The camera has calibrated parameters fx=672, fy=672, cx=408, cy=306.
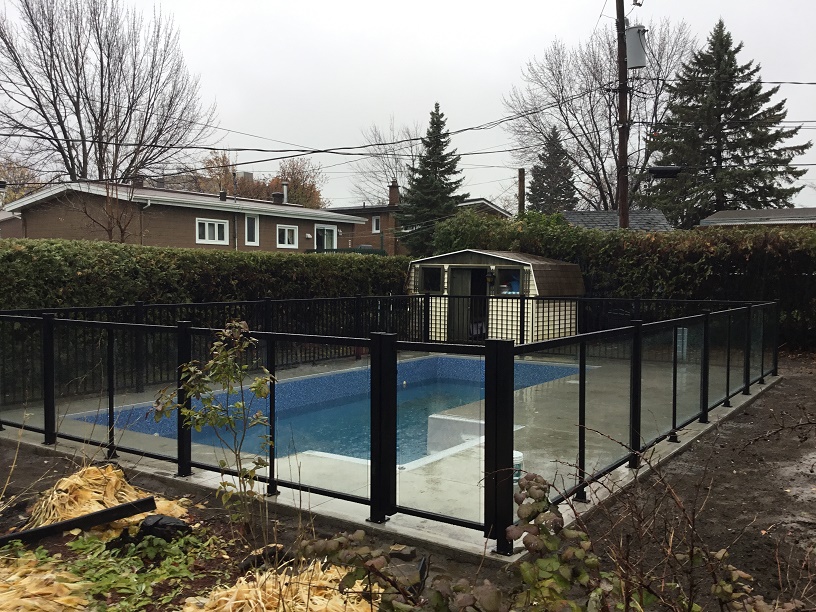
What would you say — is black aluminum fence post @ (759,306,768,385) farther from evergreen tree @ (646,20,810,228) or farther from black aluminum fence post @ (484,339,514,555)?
evergreen tree @ (646,20,810,228)

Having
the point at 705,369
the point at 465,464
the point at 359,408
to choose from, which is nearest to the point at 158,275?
the point at 359,408

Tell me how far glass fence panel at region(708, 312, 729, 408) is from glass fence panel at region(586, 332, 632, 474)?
8.59ft

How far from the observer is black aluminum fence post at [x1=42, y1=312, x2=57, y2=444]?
6176 millimetres

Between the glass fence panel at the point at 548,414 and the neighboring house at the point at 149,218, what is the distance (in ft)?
57.9

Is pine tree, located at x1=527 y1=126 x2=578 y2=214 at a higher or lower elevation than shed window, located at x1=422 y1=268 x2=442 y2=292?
higher

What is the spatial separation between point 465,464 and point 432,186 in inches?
1170

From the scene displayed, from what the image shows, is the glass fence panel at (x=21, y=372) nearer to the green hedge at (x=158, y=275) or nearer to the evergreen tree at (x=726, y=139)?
the green hedge at (x=158, y=275)

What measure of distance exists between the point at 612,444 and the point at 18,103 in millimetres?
25150

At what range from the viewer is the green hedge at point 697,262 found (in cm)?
1392

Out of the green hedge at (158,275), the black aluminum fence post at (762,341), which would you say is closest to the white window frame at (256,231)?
the green hedge at (158,275)

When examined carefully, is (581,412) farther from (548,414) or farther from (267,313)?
(267,313)

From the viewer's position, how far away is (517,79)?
106ft

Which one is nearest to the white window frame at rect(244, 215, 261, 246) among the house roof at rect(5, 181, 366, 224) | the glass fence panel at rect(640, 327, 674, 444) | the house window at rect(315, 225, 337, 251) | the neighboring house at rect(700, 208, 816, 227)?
the house roof at rect(5, 181, 366, 224)

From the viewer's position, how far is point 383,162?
1786 inches
